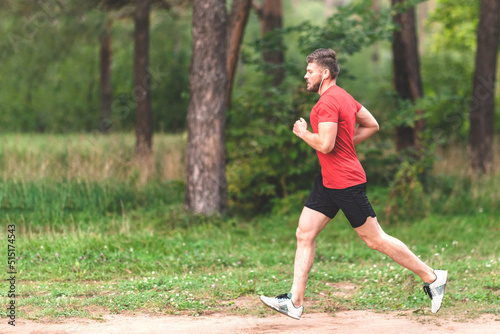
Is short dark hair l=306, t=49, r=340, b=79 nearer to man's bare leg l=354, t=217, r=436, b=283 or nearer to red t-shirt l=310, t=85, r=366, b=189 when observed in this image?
red t-shirt l=310, t=85, r=366, b=189

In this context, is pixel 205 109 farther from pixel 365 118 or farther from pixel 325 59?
pixel 325 59

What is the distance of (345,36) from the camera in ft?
36.0

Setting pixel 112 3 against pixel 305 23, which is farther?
pixel 112 3

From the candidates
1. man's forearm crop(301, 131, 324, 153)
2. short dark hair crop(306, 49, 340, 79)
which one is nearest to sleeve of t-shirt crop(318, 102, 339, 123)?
man's forearm crop(301, 131, 324, 153)

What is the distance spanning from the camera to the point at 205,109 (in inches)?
374

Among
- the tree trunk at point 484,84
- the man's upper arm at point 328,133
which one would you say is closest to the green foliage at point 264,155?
the tree trunk at point 484,84

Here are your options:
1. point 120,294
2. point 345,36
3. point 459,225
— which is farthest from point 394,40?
point 120,294

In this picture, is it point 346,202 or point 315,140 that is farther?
point 346,202

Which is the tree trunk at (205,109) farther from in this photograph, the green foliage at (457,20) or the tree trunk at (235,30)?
the green foliage at (457,20)

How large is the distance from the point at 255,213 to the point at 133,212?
2.38 meters

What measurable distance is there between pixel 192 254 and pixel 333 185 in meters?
3.24

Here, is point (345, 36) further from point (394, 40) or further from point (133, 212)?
point (133, 212)

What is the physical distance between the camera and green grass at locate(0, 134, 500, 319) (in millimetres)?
5852

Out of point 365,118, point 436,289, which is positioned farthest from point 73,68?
point 436,289
